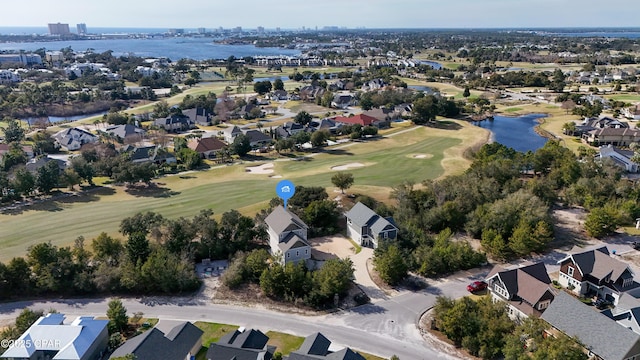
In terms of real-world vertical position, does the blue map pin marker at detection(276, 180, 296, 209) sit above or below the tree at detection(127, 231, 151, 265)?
above

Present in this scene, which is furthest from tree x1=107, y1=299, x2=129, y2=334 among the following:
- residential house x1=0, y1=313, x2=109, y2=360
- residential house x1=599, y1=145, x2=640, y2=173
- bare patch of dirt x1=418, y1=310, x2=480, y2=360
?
residential house x1=599, y1=145, x2=640, y2=173

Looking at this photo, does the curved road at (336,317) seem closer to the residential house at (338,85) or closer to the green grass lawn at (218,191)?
the green grass lawn at (218,191)

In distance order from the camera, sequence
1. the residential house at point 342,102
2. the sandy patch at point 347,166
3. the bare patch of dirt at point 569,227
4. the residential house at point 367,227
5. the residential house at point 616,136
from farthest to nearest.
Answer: the residential house at point 342,102
the residential house at point 616,136
the sandy patch at point 347,166
the bare patch of dirt at point 569,227
the residential house at point 367,227

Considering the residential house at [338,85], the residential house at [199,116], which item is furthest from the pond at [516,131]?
the residential house at [199,116]

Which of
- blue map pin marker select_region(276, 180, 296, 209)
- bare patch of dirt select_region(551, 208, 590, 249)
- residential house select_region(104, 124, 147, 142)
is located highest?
blue map pin marker select_region(276, 180, 296, 209)

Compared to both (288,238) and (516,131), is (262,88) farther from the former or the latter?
(288,238)

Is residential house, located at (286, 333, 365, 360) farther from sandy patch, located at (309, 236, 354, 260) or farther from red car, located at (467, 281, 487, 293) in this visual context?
sandy patch, located at (309, 236, 354, 260)

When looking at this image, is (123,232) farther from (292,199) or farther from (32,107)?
(32,107)

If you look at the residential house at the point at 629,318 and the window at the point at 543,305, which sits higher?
the residential house at the point at 629,318
